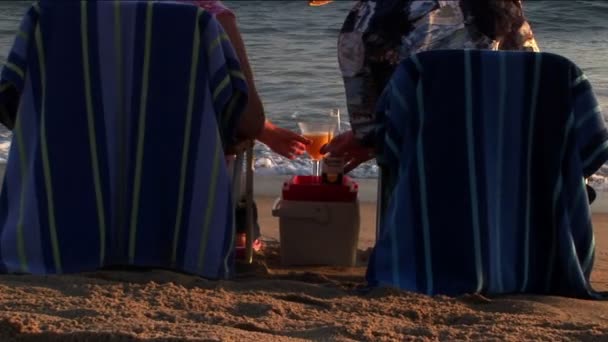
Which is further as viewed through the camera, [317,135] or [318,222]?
[317,135]

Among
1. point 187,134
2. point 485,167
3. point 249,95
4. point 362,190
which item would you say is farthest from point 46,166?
point 362,190

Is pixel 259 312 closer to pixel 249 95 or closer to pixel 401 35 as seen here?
pixel 249 95

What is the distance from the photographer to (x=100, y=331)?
8.63ft

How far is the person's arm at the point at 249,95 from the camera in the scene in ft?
12.2

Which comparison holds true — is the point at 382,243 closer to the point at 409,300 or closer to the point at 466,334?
the point at 409,300

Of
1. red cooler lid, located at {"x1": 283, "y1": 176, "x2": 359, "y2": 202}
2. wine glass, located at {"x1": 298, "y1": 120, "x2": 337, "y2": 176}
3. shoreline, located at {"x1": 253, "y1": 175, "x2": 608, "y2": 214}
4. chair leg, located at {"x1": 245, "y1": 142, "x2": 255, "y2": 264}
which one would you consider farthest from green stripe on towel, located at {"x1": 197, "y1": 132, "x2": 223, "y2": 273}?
shoreline, located at {"x1": 253, "y1": 175, "x2": 608, "y2": 214}

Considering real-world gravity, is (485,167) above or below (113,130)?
below

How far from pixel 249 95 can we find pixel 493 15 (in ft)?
2.72

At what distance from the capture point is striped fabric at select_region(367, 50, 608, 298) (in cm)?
340

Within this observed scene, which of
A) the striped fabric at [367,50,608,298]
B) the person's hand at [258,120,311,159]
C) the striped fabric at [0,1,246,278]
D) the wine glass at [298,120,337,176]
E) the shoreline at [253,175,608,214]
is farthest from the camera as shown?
the shoreline at [253,175,608,214]

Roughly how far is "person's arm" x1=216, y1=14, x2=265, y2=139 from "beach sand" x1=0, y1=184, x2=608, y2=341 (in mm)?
484

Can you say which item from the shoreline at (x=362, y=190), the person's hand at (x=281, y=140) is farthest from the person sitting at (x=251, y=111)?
the shoreline at (x=362, y=190)

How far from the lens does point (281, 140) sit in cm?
392

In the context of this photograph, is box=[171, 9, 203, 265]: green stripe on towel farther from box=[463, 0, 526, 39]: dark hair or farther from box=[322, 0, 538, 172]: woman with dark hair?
box=[463, 0, 526, 39]: dark hair
